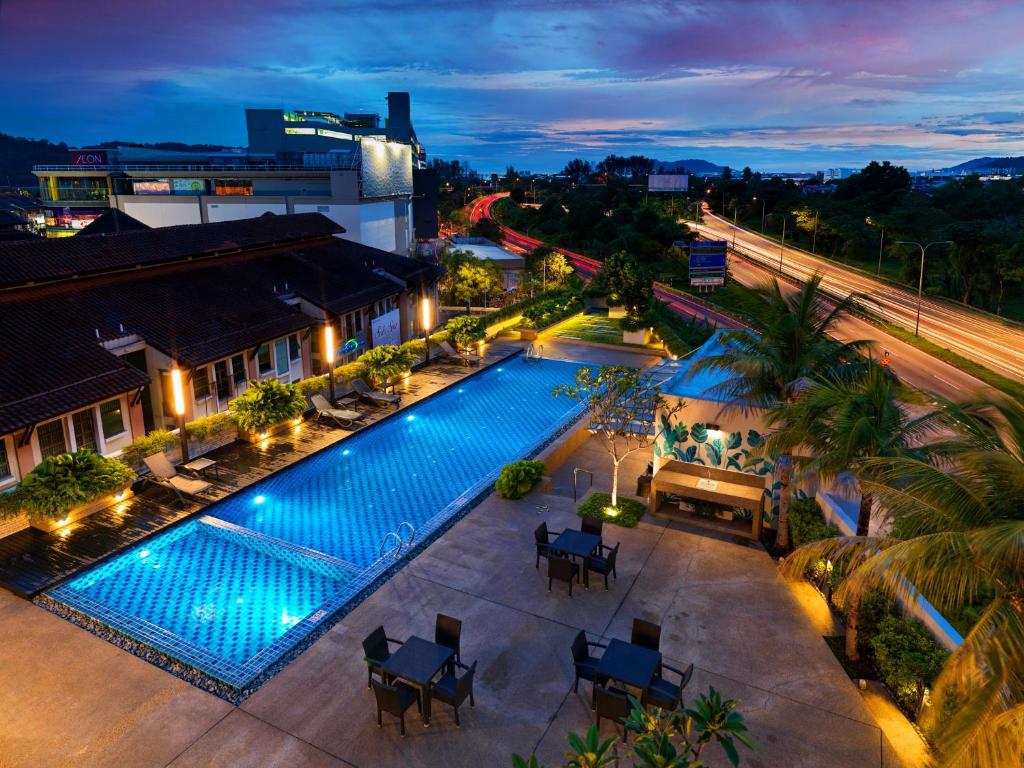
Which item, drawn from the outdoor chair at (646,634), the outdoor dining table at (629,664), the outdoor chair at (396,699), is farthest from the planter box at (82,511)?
the outdoor chair at (646,634)

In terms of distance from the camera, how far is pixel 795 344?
14.1m

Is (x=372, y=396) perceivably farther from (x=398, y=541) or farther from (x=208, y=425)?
(x=398, y=541)

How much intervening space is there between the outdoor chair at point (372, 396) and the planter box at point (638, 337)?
1617cm

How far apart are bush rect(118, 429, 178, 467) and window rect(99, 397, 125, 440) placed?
636 mm

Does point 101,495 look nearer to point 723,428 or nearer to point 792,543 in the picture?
point 723,428

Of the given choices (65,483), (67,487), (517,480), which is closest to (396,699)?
(517,480)

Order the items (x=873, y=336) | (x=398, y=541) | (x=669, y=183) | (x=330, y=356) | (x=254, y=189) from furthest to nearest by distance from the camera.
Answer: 1. (x=669, y=183)
2. (x=254, y=189)
3. (x=873, y=336)
4. (x=330, y=356)
5. (x=398, y=541)

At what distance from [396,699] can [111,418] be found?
13.8 metres

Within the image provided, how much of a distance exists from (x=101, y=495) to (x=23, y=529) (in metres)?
1.70

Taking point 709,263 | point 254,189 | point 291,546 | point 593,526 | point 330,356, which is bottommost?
point 291,546

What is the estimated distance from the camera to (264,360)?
25188mm

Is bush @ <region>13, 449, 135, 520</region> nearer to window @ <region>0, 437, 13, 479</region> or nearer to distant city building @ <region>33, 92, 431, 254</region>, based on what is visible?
window @ <region>0, 437, 13, 479</region>

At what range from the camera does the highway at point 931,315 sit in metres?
37.4

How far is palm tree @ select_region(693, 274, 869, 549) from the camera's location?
13.7m
